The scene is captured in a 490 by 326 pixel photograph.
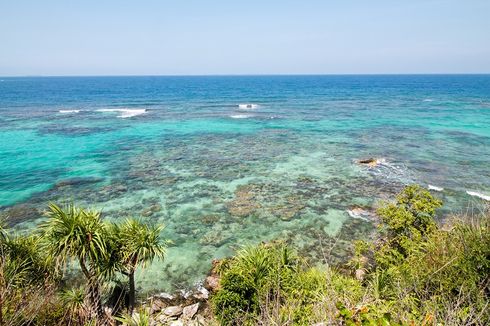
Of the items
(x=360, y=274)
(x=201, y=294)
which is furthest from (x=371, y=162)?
(x=201, y=294)

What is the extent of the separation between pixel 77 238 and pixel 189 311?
732 centimetres

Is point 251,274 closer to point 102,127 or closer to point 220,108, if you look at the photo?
point 102,127

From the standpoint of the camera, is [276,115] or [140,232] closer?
[140,232]

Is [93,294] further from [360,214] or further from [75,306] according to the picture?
[360,214]

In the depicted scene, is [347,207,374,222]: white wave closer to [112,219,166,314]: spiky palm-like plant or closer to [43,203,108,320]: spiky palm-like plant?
[112,219,166,314]: spiky palm-like plant

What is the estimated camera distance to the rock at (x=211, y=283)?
60.9ft

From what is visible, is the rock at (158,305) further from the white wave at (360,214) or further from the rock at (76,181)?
the rock at (76,181)

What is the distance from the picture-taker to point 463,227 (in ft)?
47.4

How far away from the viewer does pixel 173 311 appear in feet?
54.7

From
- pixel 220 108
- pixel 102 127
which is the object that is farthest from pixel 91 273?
pixel 220 108

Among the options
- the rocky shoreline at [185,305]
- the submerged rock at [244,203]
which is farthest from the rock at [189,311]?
the submerged rock at [244,203]

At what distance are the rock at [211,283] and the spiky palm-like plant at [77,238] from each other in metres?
6.68

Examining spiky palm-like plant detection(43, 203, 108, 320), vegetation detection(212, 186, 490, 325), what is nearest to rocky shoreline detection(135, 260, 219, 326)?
vegetation detection(212, 186, 490, 325)

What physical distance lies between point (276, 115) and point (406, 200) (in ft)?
212
